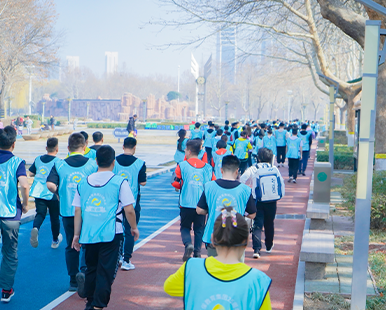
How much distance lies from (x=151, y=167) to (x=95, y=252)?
14854mm

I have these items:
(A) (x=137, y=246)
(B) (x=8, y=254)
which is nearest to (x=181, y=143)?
(A) (x=137, y=246)

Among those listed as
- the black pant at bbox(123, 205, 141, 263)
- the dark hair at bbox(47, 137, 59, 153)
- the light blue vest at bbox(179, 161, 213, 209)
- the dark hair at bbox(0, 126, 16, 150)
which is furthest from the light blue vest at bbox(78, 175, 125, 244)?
the dark hair at bbox(47, 137, 59, 153)

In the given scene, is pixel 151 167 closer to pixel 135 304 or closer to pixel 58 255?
pixel 58 255

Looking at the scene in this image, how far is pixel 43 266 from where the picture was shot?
272 inches

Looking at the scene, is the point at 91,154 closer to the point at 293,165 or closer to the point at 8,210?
the point at 8,210

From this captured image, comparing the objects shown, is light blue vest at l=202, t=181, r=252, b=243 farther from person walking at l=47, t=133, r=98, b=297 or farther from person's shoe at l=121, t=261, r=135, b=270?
person's shoe at l=121, t=261, r=135, b=270

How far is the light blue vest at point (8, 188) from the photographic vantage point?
557cm

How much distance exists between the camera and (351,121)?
92.6 feet

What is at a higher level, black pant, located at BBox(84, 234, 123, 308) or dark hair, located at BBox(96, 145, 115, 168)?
dark hair, located at BBox(96, 145, 115, 168)

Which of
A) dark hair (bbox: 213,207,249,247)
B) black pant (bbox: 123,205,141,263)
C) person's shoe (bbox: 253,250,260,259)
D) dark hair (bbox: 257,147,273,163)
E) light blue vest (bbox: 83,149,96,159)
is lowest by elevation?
person's shoe (bbox: 253,250,260,259)

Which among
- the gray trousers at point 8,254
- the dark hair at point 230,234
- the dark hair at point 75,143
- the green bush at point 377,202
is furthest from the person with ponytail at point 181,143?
the dark hair at point 230,234

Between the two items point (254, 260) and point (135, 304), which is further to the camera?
point (254, 260)

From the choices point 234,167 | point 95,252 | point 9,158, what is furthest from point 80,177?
point 234,167

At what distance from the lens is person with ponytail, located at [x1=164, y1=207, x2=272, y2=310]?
250 centimetres
